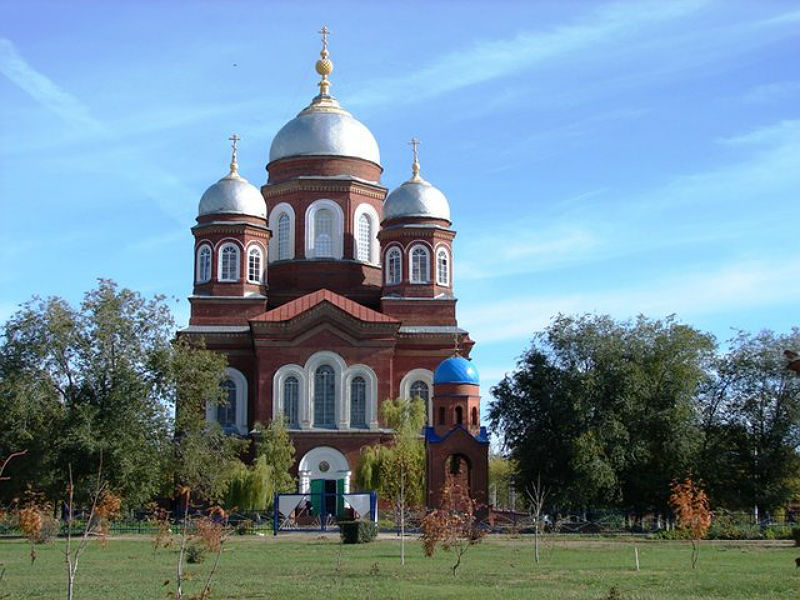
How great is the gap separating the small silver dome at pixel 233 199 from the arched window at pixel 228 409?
7663 millimetres

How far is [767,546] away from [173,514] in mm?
22705

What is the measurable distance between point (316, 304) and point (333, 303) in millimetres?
686

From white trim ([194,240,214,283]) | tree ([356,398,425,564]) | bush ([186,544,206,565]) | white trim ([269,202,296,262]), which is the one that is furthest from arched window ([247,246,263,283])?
bush ([186,544,206,565])

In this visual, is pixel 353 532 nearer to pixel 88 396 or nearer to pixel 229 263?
pixel 88 396

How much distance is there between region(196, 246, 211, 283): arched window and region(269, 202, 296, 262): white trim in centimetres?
383

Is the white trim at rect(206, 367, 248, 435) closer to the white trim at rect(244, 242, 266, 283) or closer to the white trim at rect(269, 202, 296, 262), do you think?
the white trim at rect(244, 242, 266, 283)

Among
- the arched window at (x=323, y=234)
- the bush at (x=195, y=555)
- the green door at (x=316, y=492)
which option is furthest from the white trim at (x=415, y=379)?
the bush at (x=195, y=555)

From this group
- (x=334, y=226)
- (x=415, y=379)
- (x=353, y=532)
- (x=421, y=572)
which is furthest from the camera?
(x=334, y=226)

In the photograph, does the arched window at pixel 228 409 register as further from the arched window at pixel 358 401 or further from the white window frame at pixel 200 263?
the arched window at pixel 358 401

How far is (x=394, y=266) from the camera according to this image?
159ft

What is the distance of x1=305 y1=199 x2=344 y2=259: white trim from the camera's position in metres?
50.5

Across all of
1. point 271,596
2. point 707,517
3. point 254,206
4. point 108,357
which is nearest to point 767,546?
point 707,517

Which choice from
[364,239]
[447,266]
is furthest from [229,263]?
[447,266]

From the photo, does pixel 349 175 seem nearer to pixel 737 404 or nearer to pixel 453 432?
pixel 453 432
